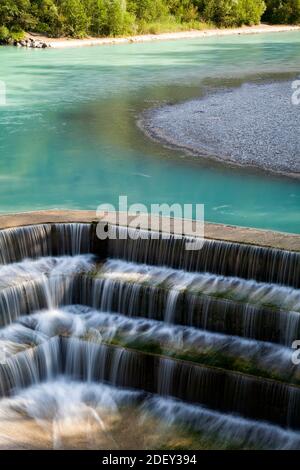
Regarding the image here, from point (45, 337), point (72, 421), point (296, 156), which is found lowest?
point (72, 421)

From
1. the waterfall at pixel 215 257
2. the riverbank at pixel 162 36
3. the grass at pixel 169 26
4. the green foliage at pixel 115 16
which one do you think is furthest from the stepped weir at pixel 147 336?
the grass at pixel 169 26

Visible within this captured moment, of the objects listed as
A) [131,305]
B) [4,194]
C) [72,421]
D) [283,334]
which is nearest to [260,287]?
[283,334]

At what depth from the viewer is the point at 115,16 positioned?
173 ft

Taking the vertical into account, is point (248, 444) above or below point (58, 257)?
below

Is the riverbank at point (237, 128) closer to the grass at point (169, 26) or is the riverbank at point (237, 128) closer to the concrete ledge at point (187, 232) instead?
the concrete ledge at point (187, 232)

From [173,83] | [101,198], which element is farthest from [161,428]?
[173,83]

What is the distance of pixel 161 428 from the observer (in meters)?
7.80

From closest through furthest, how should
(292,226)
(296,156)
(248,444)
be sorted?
(248,444) → (292,226) → (296,156)

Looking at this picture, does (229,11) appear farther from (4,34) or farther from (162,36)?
(4,34)

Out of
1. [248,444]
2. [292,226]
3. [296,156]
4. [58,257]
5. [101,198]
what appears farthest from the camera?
[296,156]

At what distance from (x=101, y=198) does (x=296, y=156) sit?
4.81 m

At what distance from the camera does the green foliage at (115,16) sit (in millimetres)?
49438
